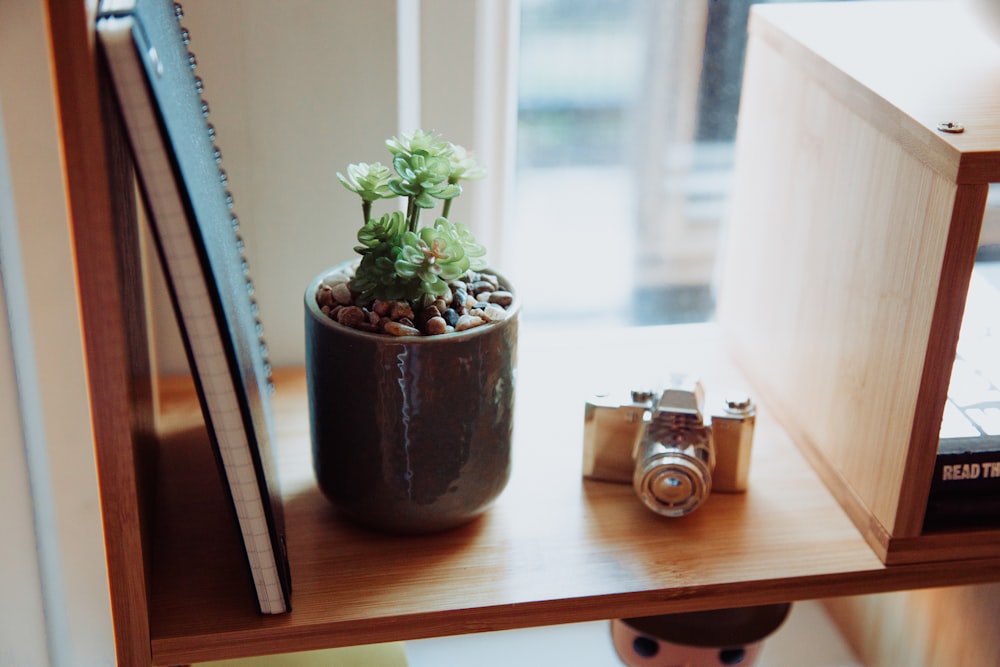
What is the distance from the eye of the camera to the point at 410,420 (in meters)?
0.70

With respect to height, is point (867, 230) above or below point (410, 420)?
above

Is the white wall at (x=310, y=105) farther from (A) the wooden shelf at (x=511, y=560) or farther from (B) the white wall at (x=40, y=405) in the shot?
(B) the white wall at (x=40, y=405)

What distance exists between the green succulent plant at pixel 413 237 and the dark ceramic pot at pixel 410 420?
36 mm

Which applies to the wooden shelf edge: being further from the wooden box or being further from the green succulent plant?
the green succulent plant

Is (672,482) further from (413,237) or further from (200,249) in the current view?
(200,249)

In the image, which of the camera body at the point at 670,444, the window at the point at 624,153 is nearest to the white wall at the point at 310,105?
the window at the point at 624,153

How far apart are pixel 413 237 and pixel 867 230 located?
0.31 m

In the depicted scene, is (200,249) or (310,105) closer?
(200,249)

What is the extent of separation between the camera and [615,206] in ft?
3.91

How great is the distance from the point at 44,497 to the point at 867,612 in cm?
72

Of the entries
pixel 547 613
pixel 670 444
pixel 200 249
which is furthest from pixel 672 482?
pixel 200 249

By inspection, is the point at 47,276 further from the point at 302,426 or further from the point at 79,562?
the point at 302,426

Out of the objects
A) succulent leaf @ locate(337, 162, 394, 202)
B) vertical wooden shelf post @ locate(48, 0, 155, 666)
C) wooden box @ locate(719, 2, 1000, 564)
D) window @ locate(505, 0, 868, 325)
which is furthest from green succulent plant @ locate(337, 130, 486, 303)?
window @ locate(505, 0, 868, 325)

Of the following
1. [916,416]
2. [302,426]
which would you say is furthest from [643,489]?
[302,426]
